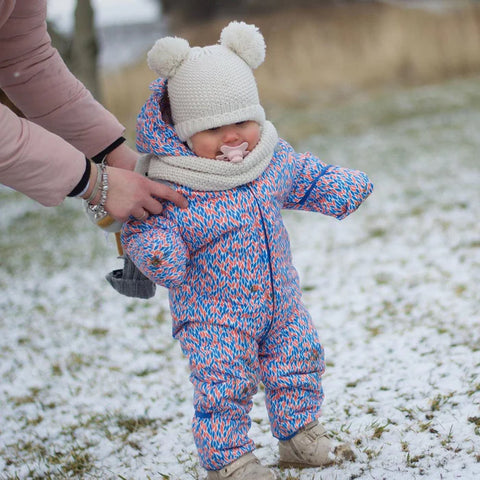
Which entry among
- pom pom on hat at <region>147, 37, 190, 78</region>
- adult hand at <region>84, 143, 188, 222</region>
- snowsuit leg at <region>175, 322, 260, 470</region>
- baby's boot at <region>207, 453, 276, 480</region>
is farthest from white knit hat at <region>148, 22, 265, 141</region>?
baby's boot at <region>207, 453, 276, 480</region>

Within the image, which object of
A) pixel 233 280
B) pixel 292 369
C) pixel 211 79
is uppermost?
pixel 211 79

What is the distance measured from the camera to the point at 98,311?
5.23 meters

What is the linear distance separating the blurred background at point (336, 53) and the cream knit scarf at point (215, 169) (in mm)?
7827

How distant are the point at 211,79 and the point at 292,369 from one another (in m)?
1.03

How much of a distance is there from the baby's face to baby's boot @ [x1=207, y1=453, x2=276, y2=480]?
104 cm

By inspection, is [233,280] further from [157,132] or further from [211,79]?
[211,79]

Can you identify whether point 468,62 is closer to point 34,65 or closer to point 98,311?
point 98,311

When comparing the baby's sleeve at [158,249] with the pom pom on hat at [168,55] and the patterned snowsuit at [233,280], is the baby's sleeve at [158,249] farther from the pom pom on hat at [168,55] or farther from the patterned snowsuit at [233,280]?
the pom pom on hat at [168,55]

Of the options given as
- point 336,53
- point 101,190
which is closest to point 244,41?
point 101,190

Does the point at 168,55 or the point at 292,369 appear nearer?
the point at 168,55

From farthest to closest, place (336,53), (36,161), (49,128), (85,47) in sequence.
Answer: (336,53) < (85,47) < (49,128) < (36,161)

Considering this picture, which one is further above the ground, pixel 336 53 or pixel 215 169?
pixel 215 169

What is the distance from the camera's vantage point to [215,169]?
7.25 feet

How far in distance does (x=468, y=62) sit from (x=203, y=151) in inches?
599
